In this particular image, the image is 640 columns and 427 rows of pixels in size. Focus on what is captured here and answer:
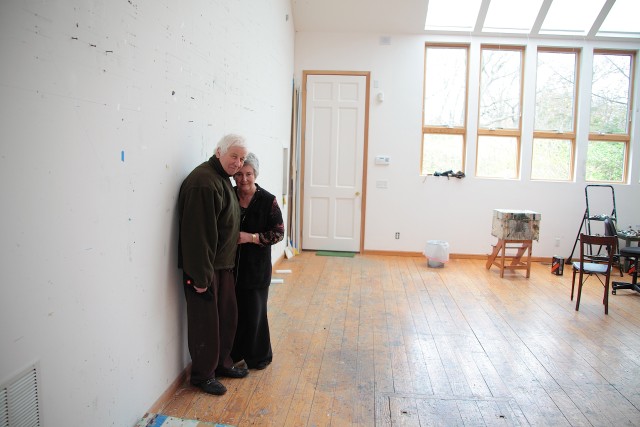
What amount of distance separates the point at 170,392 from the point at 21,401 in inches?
48.8

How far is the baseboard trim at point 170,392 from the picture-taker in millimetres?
2521

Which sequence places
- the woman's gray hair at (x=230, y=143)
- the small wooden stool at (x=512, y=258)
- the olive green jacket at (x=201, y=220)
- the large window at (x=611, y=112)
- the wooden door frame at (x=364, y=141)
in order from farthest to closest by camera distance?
the wooden door frame at (x=364, y=141)
the large window at (x=611, y=112)
the small wooden stool at (x=512, y=258)
the woman's gray hair at (x=230, y=143)
the olive green jacket at (x=201, y=220)

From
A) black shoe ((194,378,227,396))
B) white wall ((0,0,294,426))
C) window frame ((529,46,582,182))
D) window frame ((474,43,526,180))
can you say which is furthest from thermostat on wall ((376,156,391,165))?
black shoe ((194,378,227,396))

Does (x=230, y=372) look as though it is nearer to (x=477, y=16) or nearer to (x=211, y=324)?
(x=211, y=324)

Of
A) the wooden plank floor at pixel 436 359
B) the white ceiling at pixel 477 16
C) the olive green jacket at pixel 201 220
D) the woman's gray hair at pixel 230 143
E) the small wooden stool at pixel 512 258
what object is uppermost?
the white ceiling at pixel 477 16

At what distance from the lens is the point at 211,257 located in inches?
100

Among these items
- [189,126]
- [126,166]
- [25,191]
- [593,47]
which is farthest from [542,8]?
[25,191]

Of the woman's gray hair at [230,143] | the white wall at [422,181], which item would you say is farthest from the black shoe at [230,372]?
the white wall at [422,181]

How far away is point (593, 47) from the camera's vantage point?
6543 mm

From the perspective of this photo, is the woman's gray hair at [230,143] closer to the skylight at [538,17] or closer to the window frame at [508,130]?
the skylight at [538,17]

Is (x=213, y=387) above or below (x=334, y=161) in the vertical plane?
below

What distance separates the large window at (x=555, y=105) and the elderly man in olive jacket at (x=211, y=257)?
17.5 ft

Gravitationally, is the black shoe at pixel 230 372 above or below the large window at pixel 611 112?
below

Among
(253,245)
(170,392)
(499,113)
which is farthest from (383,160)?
(170,392)
